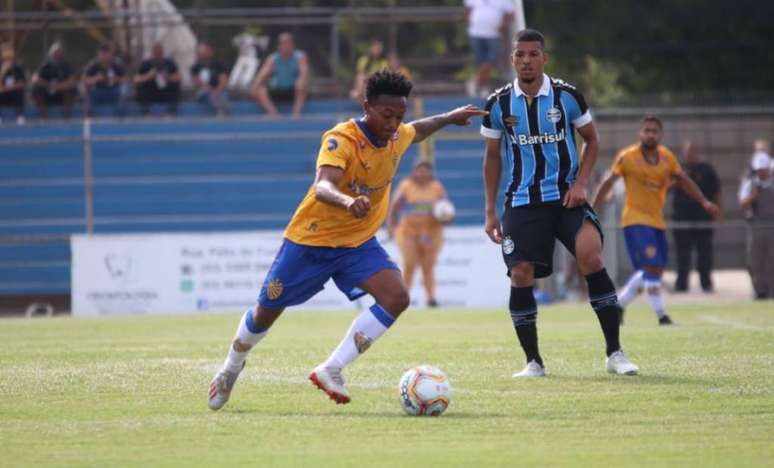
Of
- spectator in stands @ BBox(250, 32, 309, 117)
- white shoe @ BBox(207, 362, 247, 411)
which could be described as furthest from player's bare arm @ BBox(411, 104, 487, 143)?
spectator in stands @ BBox(250, 32, 309, 117)

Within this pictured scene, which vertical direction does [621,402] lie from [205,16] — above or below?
below

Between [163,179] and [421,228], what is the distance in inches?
225

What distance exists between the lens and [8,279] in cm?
2550

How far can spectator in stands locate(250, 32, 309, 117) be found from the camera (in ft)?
84.7

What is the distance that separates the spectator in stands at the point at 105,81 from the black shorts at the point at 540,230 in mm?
16740

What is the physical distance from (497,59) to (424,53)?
799 cm

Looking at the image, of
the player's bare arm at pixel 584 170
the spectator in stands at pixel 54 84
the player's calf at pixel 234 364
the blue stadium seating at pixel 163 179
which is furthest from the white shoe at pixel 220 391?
the spectator in stands at pixel 54 84

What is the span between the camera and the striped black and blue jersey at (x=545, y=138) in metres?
10.5

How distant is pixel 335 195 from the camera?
328 inches

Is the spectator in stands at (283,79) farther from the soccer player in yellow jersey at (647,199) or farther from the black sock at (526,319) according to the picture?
the black sock at (526,319)

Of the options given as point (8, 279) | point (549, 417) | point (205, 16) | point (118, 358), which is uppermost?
point (205, 16)

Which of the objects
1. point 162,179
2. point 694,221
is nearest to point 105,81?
point 162,179

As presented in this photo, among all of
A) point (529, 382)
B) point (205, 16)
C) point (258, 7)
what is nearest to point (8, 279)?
point (205, 16)

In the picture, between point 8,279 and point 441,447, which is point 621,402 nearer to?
point 441,447
